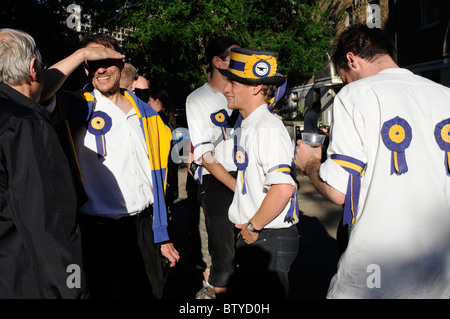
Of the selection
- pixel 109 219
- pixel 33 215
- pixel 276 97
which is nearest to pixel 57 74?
pixel 109 219

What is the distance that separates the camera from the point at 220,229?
120 inches

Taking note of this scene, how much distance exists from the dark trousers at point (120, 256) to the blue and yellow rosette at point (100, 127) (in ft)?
1.53

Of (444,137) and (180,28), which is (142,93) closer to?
(444,137)

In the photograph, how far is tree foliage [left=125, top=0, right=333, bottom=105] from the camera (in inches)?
378

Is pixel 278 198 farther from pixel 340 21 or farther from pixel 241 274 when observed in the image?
pixel 340 21

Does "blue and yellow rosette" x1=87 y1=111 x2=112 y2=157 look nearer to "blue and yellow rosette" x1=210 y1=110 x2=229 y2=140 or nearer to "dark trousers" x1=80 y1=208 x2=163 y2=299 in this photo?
"dark trousers" x1=80 y1=208 x2=163 y2=299

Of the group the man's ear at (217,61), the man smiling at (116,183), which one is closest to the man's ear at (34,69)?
the man smiling at (116,183)

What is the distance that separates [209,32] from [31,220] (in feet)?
29.7

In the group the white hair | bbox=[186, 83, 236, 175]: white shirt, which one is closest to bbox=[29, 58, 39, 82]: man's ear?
the white hair

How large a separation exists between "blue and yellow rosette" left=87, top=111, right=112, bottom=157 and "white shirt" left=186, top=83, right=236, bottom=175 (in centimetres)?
72

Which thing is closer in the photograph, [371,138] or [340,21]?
[371,138]

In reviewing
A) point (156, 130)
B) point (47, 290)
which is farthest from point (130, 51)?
point (47, 290)

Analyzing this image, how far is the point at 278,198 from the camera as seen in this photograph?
2.23 meters

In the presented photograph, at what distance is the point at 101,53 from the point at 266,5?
9311 mm
